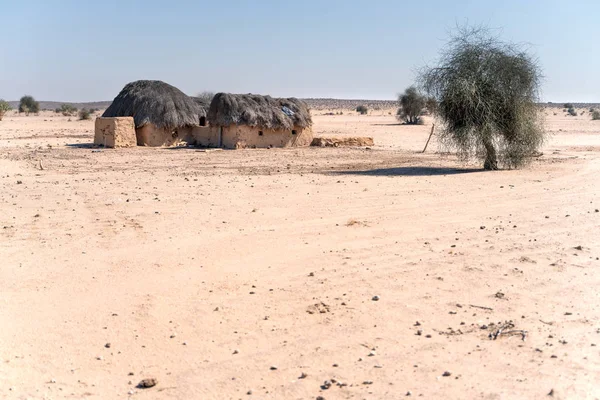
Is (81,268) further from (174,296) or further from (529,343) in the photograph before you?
(529,343)

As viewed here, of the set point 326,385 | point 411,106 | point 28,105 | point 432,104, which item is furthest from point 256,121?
point 28,105

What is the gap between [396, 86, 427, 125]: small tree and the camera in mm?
41281

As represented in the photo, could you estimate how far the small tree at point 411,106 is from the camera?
4128cm

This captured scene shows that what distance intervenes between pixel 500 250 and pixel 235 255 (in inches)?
118

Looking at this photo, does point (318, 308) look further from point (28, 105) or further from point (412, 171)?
point (28, 105)

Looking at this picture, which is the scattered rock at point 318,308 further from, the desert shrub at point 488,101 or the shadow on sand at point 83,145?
→ the shadow on sand at point 83,145

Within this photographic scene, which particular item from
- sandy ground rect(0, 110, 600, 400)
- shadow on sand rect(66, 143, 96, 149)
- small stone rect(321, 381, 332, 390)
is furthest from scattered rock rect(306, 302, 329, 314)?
shadow on sand rect(66, 143, 96, 149)

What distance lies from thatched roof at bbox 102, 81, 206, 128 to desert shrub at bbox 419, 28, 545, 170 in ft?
36.8

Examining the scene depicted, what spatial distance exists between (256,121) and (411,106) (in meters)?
20.3

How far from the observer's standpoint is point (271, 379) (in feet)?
15.6

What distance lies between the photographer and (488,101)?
15.8 metres

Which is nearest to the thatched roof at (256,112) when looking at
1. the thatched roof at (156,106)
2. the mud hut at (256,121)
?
the mud hut at (256,121)

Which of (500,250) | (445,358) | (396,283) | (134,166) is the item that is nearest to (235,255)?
(396,283)

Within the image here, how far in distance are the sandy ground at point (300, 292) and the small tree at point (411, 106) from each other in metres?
28.8
